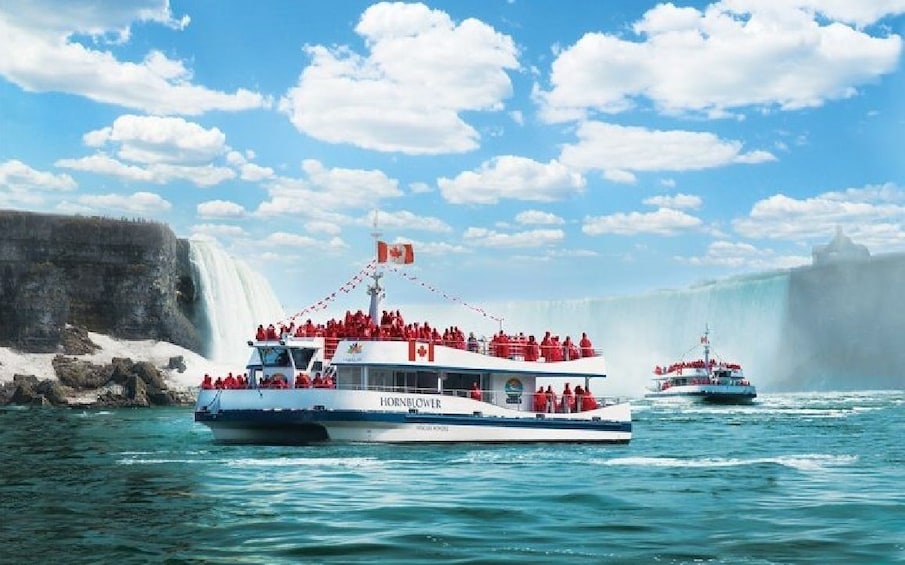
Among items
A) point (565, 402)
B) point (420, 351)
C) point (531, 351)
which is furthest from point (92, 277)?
point (420, 351)

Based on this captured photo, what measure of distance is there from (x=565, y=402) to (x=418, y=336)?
6239mm

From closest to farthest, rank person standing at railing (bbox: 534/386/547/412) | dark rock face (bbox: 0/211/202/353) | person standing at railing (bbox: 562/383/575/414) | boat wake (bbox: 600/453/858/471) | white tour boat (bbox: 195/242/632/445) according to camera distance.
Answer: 1. boat wake (bbox: 600/453/858/471)
2. white tour boat (bbox: 195/242/632/445)
3. person standing at railing (bbox: 534/386/547/412)
4. person standing at railing (bbox: 562/383/575/414)
5. dark rock face (bbox: 0/211/202/353)

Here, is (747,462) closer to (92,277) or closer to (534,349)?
(534,349)

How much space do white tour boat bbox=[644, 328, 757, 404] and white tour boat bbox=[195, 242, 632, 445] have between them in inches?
2252

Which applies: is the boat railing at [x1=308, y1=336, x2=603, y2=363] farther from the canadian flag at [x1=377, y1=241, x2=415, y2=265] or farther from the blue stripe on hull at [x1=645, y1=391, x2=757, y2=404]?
the blue stripe on hull at [x1=645, y1=391, x2=757, y2=404]

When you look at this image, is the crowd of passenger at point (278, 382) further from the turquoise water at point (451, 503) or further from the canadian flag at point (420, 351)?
the canadian flag at point (420, 351)

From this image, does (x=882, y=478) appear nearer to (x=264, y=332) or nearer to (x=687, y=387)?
(x=264, y=332)

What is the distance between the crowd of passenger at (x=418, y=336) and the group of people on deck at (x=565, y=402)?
1.34 metres

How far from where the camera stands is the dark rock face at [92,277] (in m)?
97.9

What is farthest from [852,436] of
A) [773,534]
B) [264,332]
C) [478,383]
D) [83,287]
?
[83,287]

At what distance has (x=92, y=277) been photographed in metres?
104

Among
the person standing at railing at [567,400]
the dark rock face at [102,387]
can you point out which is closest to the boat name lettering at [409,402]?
the person standing at railing at [567,400]

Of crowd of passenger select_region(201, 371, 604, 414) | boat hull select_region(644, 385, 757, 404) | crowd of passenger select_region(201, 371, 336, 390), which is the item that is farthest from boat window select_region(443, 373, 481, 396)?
boat hull select_region(644, 385, 757, 404)

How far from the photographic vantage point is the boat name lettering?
36.0m
